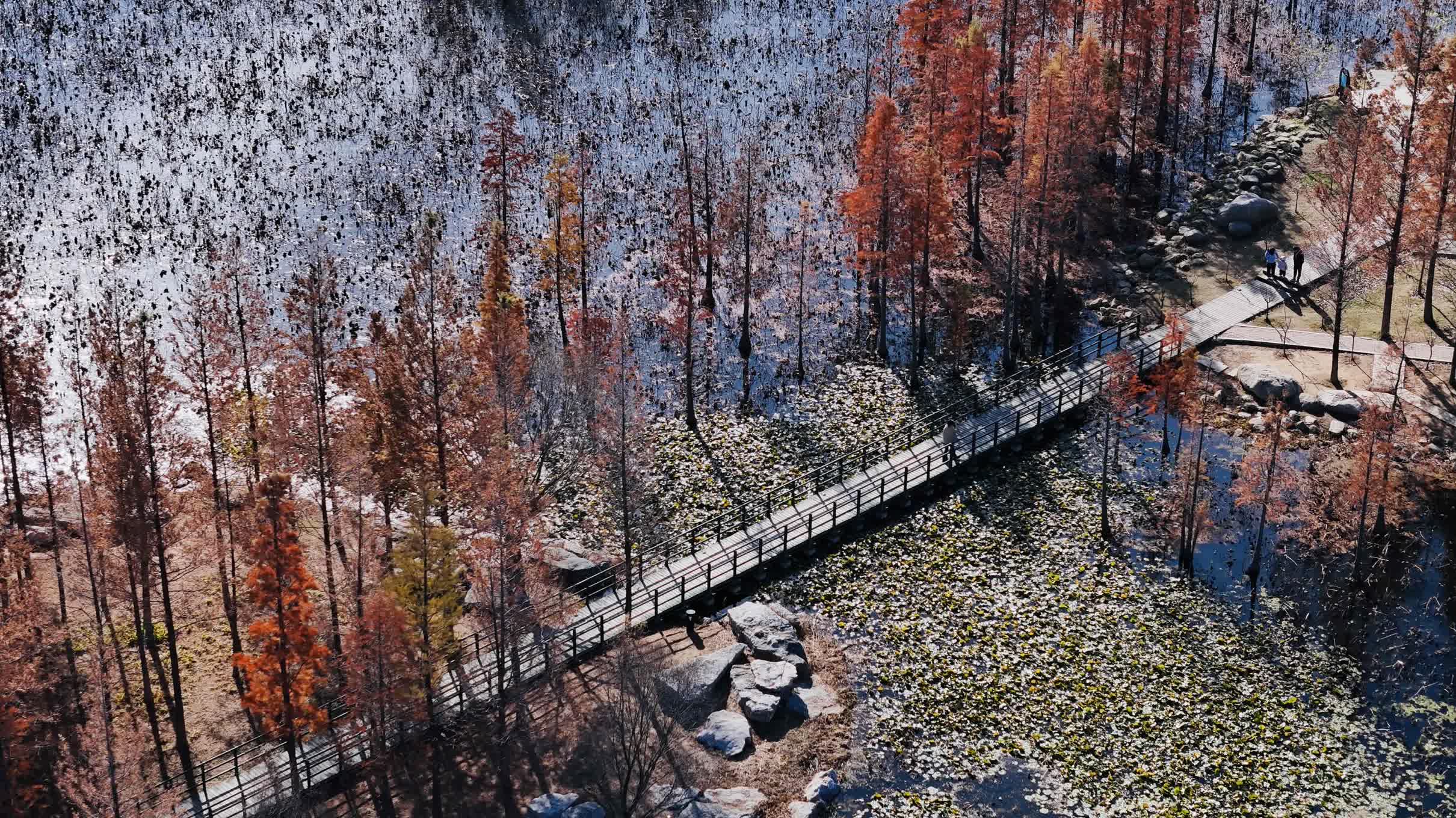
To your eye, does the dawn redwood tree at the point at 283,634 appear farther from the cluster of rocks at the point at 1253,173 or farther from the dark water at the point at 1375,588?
the cluster of rocks at the point at 1253,173

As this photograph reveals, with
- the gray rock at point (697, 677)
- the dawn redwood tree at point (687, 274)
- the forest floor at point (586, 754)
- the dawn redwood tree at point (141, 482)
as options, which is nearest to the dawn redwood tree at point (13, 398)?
the dawn redwood tree at point (141, 482)

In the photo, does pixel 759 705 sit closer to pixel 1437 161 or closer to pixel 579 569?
pixel 579 569

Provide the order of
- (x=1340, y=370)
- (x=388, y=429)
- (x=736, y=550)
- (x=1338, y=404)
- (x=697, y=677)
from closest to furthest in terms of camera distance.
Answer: (x=697, y=677) < (x=388, y=429) < (x=736, y=550) < (x=1338, y=404) < (x=1340, y=370)

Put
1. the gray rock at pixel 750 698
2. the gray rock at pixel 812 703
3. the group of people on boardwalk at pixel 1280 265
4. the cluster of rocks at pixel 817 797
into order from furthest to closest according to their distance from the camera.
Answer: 1. the group of people on boardwalk at pixel 1280 265
2. the gray rock at pixel 812 703
3. the gray rock at pixel 750 698
4. the cluster of rocks at pixel 817 797

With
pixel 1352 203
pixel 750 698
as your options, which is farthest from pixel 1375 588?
pixel 750 698

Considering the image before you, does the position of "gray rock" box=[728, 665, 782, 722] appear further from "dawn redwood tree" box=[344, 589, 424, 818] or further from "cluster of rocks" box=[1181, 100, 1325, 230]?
"cluster of rocks" box=[1181, 100, 1325, 230]

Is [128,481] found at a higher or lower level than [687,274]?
higher

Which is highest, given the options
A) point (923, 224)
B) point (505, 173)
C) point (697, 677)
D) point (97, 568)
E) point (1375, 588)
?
point (505, 173)

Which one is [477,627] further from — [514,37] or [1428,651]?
[514,37]
